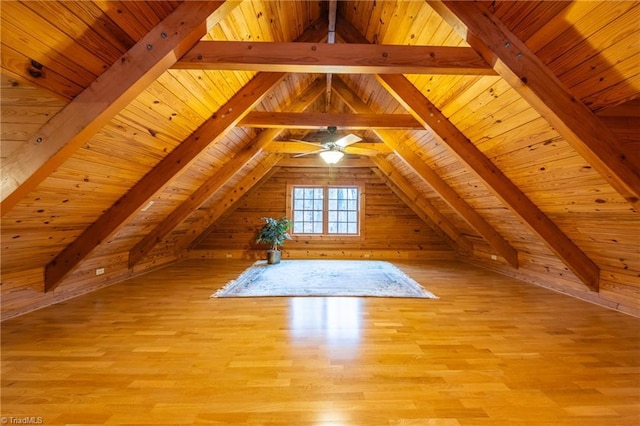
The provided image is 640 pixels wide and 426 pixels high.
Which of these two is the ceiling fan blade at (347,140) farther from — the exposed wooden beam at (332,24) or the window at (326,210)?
the window at (326,210)

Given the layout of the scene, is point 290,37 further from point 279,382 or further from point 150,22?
point 279,382

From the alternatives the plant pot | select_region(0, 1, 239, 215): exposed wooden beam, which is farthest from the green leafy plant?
select_region(0, 1, 239, 215): exposed wooden beam

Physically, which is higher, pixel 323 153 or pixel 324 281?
pixel 323 153

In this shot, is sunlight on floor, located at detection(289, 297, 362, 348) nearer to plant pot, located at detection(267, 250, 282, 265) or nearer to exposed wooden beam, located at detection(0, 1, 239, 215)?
exposed wooden beam, located at detection(0, 1, 239, 215)

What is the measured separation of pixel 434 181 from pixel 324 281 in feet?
7.77

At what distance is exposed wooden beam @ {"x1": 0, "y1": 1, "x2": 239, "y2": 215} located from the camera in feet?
5.49

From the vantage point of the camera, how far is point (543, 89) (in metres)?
1.86

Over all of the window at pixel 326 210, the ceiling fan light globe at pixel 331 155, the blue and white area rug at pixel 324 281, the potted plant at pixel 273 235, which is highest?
the ceiling fan light globe at pixel 331 155

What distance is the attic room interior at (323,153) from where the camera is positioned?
1.60 m

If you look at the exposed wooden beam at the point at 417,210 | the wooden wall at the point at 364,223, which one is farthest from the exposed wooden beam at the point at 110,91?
the exposed wooden beam at the point at 417,210

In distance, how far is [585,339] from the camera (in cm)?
246

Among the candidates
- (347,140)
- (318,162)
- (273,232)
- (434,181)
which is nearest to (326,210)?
(318,162)

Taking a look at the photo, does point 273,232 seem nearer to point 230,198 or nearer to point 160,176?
point 230,198

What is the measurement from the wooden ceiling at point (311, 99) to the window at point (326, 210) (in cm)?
274
